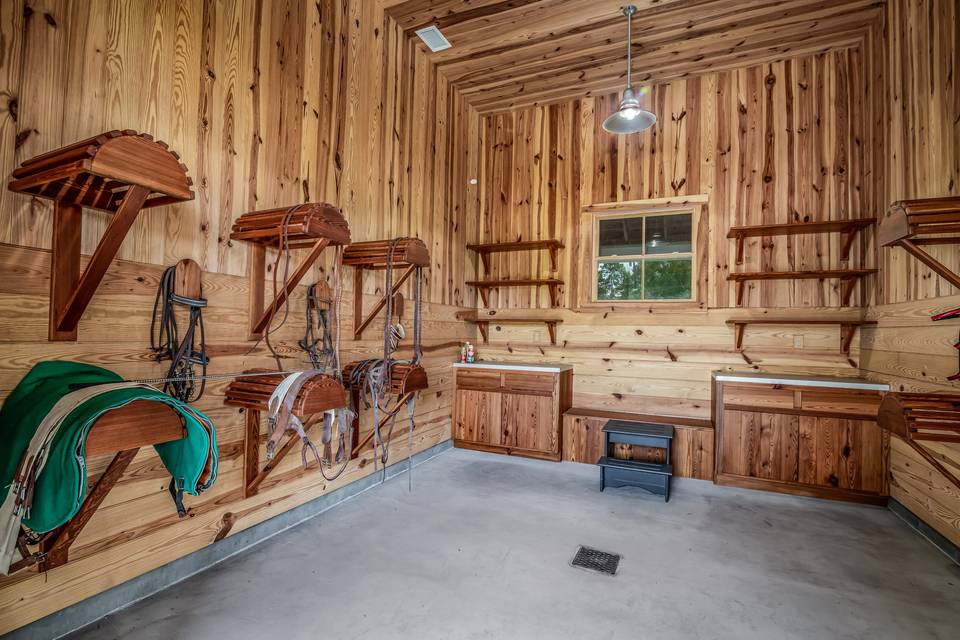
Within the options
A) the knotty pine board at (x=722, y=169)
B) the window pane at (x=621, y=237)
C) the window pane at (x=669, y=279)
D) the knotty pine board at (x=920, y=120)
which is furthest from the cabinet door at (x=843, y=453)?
the window pane at (x=621, y=237)

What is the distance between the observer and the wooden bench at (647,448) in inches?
141

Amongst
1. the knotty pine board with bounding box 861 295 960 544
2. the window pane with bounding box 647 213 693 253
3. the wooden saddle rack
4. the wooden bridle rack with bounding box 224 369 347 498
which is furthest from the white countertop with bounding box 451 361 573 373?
the knotty pine board with bounding box 861 295 960 544

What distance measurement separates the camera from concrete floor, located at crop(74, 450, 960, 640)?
1.75m

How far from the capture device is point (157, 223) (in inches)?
75.3

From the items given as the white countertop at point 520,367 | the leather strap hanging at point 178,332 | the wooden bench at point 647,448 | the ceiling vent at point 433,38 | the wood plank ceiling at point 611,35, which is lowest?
the wooden bench at point 647,448

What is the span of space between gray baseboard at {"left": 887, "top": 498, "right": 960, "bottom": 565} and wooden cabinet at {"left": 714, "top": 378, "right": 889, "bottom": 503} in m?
0.15

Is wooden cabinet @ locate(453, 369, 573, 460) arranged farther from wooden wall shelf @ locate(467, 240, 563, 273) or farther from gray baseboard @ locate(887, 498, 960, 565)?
gray baseboard @ locate(887, 498, 960, 565)

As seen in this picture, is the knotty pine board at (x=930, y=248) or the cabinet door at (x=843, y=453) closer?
the knotty pine board at (x=930, y=248)

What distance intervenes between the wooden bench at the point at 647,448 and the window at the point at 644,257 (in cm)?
119

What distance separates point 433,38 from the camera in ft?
12.5

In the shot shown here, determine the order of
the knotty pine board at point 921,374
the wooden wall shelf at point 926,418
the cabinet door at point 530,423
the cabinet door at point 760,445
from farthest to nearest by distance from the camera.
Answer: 1. the cabinet door at point 530,423
2. the cabinet door at point 760,445
3. the knotty pine board at point 921,374
4. the wooden wall shelf at point 926,418

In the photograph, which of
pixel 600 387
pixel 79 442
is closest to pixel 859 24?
pixel 600 387

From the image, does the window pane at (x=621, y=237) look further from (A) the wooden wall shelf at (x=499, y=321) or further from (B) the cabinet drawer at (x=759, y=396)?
(B) the cabinet drawer at (x=759, y=396)

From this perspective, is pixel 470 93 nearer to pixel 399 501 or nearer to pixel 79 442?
pixel 399 501
